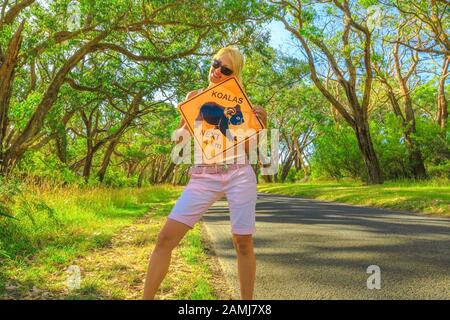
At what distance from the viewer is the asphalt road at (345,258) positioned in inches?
155

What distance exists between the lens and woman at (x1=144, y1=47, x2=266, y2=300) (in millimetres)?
2955

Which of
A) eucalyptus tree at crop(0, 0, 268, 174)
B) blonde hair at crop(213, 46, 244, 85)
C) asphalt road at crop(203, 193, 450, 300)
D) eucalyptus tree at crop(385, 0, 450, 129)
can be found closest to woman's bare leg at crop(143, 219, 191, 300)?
asphalt road at crop(203, 193, 450, 300)

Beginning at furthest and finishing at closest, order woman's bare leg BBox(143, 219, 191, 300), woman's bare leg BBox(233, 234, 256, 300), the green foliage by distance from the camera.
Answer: the green foliage
woman's bare leg BBox(233, 234, 256, 300)
woman's bare leg BBox(143, 219, 191, 300)

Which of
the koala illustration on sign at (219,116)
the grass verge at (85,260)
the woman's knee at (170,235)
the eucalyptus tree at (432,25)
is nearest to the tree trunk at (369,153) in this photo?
the eucalyptus tree at (432,25)

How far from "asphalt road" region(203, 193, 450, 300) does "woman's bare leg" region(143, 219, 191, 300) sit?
3.59ft

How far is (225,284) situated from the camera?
168 inches

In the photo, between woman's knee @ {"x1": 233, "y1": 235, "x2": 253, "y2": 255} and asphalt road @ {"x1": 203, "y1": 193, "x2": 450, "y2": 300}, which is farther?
asphalt road @ {"x1": 203, "y1": 193, "x2": 450, "y2": 300}

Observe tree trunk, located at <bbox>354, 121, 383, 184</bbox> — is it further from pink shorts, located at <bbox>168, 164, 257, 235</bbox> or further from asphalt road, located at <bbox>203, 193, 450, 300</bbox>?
pink shorts, located at <bbox>168, 164, 257, 235</bbox>

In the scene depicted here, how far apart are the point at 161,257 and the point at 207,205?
478 millimetres

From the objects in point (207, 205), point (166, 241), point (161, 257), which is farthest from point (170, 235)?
point (207, 205)

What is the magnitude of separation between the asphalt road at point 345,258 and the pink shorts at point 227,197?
1106mm

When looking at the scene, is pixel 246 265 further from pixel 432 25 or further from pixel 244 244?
pixel 432 25

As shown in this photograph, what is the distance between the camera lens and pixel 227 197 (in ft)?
9.98
